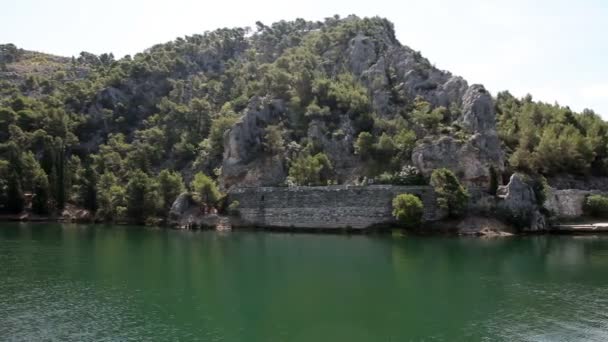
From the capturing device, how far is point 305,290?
40875 millimetres

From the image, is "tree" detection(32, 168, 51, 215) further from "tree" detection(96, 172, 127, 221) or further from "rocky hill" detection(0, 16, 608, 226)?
"tree" detection(96, 172, 127, 221)

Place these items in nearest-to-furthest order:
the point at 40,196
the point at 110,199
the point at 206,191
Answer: the point at 206,191 < the point at 110,199 < the point at 40,196

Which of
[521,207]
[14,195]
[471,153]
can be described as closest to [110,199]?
[14,195]

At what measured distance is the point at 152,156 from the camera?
11644 centimetres

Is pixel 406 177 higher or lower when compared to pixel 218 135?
lower

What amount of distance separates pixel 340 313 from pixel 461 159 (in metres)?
49.1

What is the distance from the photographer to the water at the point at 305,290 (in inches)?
1212

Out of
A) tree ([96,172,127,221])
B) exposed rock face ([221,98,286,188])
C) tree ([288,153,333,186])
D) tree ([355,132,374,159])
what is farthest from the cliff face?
tree ([96,172,127,221])

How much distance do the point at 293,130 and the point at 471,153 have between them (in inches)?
1443

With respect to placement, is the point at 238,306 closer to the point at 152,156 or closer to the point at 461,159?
the point at 461,159

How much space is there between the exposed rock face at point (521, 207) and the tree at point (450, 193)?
547 centimetres

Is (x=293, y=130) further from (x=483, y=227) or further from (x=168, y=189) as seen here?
(x=483, y=227)

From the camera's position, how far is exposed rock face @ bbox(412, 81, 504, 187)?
77.7m

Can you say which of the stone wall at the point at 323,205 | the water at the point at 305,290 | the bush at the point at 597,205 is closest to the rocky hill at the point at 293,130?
the stone wall at the point at 323,205
